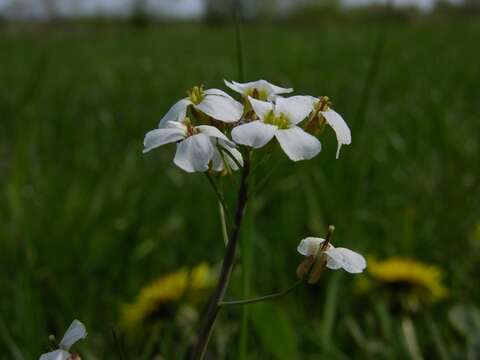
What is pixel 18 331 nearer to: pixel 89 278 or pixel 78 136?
pixel 89 278

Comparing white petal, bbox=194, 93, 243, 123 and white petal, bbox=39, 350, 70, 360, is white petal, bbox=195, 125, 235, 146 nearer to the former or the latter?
white petal, bbox=194, 93, 243, 123

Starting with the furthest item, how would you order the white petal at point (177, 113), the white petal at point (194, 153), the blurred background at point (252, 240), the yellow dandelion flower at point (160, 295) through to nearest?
the yellow dandelion flower at point (160, 295), the blurred background at point (252, 240), the white petal at point (177, 113), the white petal at point (194, 153)

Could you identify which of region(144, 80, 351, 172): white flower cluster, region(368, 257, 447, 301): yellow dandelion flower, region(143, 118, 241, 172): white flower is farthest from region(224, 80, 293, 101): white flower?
region(368, 257, 447, 301): yellow dandelion flower

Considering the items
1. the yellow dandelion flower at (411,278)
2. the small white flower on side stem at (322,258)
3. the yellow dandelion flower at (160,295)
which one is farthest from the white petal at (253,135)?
the yellow dandelion flower at (411,278)

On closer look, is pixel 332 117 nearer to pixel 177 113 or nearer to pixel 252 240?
pixel 177 113

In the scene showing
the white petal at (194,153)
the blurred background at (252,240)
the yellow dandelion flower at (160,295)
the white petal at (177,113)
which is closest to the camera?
the white petal at (194,153)

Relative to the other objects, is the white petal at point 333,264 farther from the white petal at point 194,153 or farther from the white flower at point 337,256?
the white petal at point 194,153
